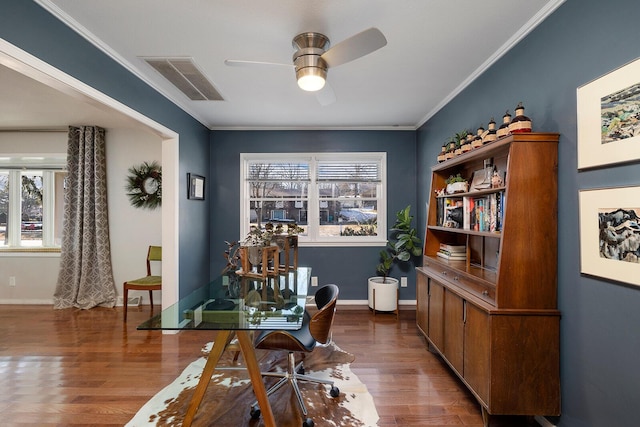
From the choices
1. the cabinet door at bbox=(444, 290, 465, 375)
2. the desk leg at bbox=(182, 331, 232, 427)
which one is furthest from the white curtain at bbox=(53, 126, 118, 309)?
the cabinet door at bbox=(444, 290, 465, 375)

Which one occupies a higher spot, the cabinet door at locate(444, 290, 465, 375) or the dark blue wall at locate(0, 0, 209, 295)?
the dark blue wall at locate(0, 0, 209, 295)

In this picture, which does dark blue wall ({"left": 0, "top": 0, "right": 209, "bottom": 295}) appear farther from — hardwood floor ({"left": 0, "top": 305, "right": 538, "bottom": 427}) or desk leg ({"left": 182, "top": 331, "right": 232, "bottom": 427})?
desk leg ({"left": 182, "top": 331, "right": 232, "bottom": 427})

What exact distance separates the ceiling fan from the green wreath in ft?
10.2

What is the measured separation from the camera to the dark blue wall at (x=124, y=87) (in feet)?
5.58

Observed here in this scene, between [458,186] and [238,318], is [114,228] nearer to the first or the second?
[238,318]

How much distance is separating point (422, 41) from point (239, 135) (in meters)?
3.04

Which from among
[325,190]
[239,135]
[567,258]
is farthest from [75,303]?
[567,258]

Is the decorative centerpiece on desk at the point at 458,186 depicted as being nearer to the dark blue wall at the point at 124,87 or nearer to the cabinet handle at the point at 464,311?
the cabinet handle at the point at 464,311

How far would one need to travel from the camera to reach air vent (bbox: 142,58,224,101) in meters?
2.54

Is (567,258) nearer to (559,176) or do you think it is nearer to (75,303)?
(559,176)

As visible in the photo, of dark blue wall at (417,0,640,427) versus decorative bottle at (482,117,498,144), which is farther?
decorative bottle at (482,117,498,144)

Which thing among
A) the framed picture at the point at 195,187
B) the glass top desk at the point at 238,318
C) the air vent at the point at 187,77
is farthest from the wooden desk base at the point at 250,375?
the framed picture at the point at 195,187

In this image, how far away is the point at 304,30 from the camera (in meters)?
2.05

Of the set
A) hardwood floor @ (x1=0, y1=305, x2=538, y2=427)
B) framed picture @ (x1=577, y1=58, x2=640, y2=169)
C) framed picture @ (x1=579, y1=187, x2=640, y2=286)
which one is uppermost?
framed picture @ (x1=577, y1=58, x2=640, y2=169)
